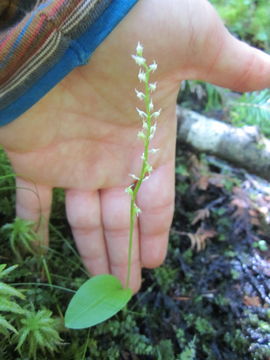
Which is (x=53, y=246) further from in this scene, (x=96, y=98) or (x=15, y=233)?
(x=96, y=98)

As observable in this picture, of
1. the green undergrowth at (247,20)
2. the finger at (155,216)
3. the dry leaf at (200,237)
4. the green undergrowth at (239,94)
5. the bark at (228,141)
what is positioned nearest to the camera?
the finger at (155,216)

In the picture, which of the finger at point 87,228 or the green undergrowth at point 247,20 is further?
the green undergrowth at point 247,20

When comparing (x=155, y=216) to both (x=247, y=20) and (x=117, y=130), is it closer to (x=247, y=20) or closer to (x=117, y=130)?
(x=117, y=130)

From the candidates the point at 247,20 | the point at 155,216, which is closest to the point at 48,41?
the point at 155,216

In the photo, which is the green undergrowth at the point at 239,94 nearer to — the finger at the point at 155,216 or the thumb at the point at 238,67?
the thumb at the point at 238,67

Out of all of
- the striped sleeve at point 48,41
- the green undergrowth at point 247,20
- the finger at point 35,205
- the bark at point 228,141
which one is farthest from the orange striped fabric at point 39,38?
the green undergrowth at point 247,20

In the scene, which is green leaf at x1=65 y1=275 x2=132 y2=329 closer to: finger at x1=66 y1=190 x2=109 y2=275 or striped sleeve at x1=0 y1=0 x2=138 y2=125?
finger at x1=66 y1=190 x2=109 y2=275
